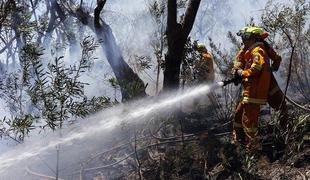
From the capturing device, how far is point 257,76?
5090 mm

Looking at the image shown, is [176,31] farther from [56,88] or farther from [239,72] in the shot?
[56,88]

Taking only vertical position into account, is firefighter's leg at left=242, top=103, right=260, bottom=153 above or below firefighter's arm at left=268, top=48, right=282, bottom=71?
below

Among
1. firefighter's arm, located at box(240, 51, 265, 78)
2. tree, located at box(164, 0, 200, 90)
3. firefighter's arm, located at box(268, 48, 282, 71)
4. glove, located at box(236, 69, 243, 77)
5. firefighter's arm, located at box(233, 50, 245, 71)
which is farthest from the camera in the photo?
tree, located at box(164, 0, 200, 90)

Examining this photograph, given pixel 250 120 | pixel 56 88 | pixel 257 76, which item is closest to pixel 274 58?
pixel 257 76

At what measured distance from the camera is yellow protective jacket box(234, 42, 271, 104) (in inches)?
196

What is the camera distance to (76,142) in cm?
775

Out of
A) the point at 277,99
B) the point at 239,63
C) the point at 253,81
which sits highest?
the point at 239,63

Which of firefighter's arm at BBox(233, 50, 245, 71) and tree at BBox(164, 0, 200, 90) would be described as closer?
firefighter's arm at BBox(233, 50, 245, 71)

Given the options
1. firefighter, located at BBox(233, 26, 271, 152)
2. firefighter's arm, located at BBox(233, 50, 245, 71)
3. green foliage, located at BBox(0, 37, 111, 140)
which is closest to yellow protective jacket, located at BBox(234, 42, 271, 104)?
firefighter, located at BBox(233, 26, 271, 152)

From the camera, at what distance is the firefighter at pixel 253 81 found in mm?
4984

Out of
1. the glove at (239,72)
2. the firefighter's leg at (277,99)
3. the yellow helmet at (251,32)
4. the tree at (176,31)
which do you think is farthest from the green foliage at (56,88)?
the firefighter's leg at (277,99)

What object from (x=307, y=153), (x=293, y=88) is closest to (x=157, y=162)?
(x=307, y=153)

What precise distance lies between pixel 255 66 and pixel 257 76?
201mm

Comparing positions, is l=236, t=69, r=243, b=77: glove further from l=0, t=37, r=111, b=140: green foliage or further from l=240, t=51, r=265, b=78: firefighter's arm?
l=0, t=37, r=111, b=140: green foliage
